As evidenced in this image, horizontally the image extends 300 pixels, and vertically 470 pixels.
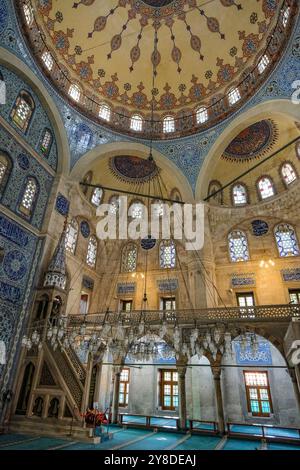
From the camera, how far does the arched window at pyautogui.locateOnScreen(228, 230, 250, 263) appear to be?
1201 centimetres

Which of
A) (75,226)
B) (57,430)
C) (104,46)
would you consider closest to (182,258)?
(75,226)

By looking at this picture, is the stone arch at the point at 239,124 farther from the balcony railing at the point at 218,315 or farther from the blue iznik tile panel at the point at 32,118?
the blue iznik tile panel at the point at 32,118

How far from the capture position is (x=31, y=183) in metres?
9.91

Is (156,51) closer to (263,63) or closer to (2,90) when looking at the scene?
(263,63)

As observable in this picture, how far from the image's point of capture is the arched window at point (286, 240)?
11.2m

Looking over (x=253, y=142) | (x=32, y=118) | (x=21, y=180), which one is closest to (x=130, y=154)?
(x=32, y=118)

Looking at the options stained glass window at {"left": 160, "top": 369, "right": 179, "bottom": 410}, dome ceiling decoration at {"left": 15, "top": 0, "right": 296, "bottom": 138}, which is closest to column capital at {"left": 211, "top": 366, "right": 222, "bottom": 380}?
stained glass window at {"left": 160, "top": 369, "right": 179, "bottom": 410}

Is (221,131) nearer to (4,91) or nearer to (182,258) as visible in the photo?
(182,258)

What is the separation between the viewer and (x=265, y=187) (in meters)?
12.6

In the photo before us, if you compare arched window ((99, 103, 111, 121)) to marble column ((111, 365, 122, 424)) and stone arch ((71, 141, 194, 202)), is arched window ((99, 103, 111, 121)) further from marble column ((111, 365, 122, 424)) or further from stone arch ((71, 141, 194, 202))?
marble column ((111, 365, 122, 424))

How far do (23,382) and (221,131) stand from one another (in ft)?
38.8

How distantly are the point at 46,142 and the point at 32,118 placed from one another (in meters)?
0.97

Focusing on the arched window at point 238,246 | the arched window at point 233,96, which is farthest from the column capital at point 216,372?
the arched window at point 233,96

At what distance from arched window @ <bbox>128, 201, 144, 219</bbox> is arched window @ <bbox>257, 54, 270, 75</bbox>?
7876mm
